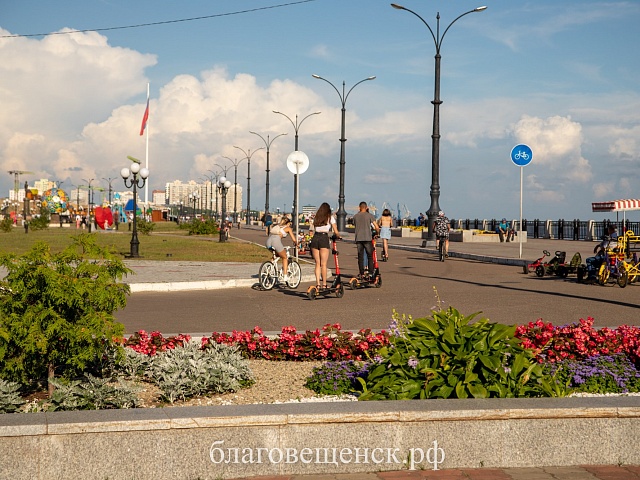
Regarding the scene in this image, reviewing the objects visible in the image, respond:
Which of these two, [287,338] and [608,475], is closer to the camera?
[608,475]

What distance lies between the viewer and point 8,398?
577 cm

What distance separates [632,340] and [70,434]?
5382 millimetres

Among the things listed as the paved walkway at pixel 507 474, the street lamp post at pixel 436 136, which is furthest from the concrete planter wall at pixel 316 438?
the street lamp post at pixel 436 136

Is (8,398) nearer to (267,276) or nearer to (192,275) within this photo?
(267,276)

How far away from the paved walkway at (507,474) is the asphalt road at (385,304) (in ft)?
17.5

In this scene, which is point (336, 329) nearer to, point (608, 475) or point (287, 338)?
point (287, 338)

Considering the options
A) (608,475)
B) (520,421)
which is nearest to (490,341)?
(520,421)

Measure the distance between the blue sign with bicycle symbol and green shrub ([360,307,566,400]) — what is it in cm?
2238

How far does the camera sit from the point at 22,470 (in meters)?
4.55

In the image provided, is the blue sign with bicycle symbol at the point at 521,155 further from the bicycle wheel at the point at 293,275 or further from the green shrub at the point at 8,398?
the green shrub at the point at 8,398

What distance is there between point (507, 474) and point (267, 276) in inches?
536

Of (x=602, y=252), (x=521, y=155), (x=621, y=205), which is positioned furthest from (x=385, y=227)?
(x=602, y=252)

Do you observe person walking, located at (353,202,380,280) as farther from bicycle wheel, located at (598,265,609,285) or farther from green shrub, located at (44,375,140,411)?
green shrub, located at (44,375,140,411)

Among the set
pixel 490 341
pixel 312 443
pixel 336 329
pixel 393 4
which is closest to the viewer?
pixel 312 443
